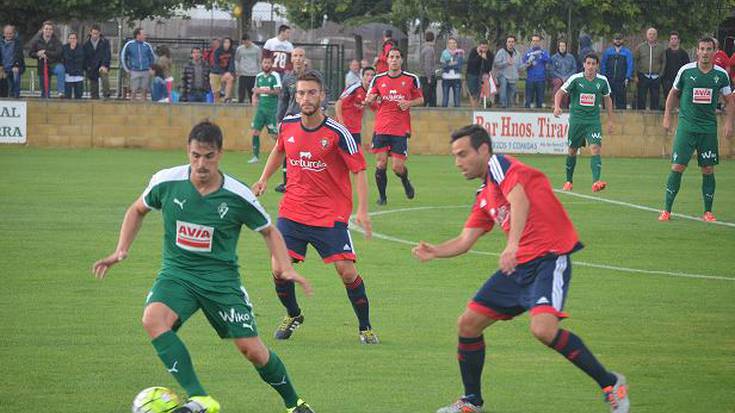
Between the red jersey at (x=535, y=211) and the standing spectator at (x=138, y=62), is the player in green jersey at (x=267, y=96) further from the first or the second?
the red jersey at (x=535, y=211)

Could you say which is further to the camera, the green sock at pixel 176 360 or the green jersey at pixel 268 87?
the green jersey at pixel 268 87

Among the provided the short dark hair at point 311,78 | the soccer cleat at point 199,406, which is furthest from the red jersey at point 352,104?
the soccer cleat at point 199,406

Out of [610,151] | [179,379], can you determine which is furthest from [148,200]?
[610,151]

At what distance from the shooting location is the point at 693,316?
1192 cm

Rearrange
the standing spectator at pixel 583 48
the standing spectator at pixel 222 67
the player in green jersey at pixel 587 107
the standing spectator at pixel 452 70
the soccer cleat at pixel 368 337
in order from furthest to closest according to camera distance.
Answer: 1. the standing spectator at pixel 222 67
2. the standing spectator at pixel 452 70
3. the standing spectator at pixel 583 48
4. the player in green jersey at pixel 587 107
5. the soccer cleat at pixel 368 337

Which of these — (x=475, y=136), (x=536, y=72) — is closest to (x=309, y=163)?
(x=475, y=136)

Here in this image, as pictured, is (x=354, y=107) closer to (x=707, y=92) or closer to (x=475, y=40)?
(x=707, y=92)

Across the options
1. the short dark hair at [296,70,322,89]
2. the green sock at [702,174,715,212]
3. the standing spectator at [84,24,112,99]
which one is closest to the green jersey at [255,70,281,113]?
the standing spectator at [84,24,112,99]

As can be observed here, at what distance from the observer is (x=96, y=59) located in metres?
30.4

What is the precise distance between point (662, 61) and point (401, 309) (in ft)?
66.8

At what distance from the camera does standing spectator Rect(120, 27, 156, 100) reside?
30.1 meters

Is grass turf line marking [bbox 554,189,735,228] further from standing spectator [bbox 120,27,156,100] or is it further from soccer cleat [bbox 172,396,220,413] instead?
soccer cleat [bbox 172,396,220,413]

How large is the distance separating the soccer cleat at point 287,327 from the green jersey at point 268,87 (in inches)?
615

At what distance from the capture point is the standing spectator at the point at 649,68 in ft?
101
